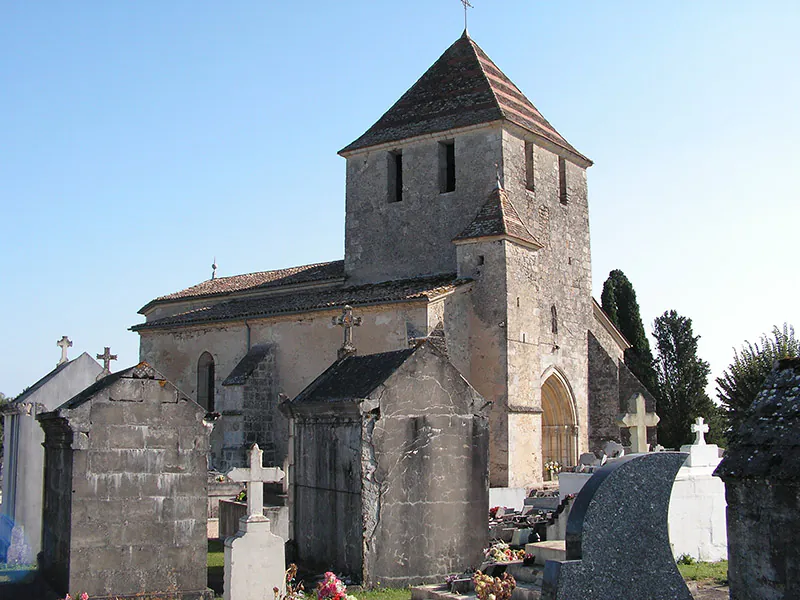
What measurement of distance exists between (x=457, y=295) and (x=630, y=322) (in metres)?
17.6

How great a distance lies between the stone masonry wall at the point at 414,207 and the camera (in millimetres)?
23234

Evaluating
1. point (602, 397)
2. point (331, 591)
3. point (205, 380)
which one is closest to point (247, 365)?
point (205, 380)

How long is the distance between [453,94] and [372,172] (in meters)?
3.34

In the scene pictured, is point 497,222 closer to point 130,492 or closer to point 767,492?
point 130,492

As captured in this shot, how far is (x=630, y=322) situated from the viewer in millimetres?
36375

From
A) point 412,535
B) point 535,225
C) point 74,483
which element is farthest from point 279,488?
point 535,225

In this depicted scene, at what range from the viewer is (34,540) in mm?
11805

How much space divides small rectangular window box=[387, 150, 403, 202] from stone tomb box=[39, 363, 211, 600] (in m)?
16.5

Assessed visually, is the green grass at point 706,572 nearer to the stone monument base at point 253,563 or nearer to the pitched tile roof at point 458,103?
the stone monument base at point 253,563

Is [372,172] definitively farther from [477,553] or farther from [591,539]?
[591,539]

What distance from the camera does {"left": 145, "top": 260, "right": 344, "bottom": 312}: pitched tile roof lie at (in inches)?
1039

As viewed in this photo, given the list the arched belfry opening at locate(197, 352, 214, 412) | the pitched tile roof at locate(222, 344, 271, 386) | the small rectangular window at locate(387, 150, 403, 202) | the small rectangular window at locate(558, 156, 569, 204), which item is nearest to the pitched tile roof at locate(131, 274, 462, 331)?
the pitched tile roof at locate(222, 344, 271, 386)

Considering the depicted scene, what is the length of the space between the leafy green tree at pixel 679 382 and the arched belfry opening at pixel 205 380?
18.0 metres

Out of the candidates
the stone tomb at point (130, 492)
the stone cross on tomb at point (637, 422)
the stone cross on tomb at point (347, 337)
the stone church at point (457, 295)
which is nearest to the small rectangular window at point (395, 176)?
the stone church at point (457, 295)
